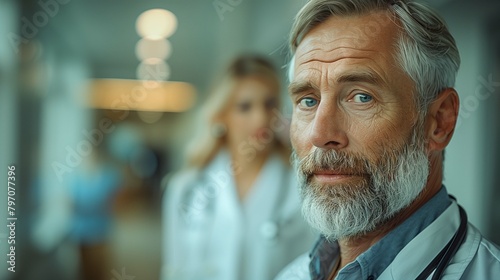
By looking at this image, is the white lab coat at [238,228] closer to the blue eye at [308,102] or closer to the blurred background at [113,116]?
the blurred background at [113,116]

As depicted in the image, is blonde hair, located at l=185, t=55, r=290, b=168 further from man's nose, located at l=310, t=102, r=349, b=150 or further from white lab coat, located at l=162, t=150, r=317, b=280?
man's nose, located at l=310, t=102, r=349, b=150

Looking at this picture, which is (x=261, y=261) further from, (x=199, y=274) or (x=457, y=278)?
(x=457, y=278)

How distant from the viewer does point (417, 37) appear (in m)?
0.97

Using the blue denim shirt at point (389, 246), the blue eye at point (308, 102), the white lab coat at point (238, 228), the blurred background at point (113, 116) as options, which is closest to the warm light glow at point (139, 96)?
the blurred background at point (113, 116)

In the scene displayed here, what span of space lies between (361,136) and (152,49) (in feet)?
4.52

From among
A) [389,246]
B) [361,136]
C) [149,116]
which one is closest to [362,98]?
[361,136]

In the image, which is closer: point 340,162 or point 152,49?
point 340,162

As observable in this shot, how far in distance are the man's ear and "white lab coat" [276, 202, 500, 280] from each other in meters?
0.13

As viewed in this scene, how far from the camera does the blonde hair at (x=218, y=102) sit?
2059 mm

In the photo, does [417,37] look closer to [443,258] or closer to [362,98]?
[362,98]

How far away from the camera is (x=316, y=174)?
38.6 inches

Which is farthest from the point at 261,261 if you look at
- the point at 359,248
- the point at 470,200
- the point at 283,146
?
the point at 359,248

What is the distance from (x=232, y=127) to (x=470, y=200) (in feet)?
2.71

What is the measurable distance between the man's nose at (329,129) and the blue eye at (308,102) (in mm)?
48
